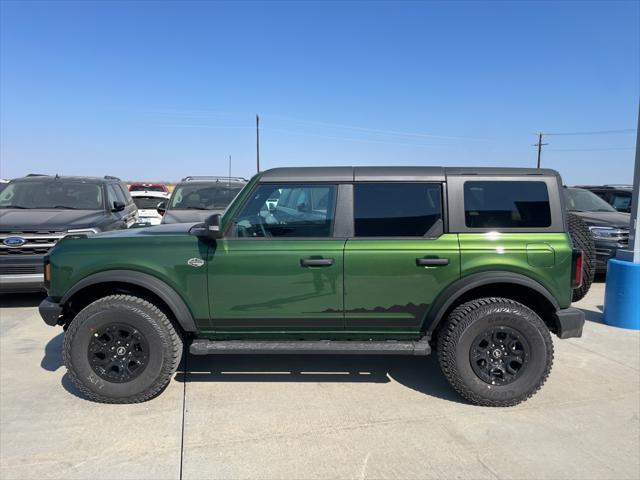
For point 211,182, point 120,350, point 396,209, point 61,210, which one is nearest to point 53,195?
point 61,210

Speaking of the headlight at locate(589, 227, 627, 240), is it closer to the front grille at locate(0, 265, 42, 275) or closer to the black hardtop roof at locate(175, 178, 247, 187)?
the black hardtop roof at locate(175, 178, 247, 187)

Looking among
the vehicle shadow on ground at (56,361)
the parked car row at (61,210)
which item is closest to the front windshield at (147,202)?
the parked car row at (61,210)

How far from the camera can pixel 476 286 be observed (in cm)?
351

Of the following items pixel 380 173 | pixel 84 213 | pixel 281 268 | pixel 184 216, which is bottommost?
pixel 281 268

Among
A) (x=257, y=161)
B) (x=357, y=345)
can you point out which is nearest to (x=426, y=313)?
(x=357, y=345)

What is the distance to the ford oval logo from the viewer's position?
5.98 m

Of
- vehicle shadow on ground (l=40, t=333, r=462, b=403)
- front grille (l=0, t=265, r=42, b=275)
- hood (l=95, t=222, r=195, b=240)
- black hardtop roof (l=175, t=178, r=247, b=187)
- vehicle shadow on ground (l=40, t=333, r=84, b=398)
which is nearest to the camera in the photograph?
hood (l=95, t=222, r=195, b=240)

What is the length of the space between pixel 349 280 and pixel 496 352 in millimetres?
1271

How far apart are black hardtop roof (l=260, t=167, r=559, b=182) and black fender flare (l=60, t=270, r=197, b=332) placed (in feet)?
3.72

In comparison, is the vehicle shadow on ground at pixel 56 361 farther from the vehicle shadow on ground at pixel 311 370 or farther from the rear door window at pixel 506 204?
the rear door window at pixel 506 204

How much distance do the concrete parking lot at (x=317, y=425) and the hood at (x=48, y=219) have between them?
87.5 inches

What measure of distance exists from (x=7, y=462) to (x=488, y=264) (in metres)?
3.48

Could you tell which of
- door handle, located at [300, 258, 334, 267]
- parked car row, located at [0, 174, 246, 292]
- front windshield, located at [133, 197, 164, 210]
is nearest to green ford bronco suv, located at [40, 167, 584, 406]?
door handle, located at [300, 258, 334, 267]

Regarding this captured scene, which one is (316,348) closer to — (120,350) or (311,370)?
(311,370)
